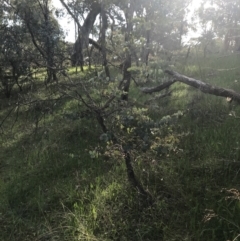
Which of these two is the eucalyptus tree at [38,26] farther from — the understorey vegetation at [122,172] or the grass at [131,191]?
the grass at [131,191]

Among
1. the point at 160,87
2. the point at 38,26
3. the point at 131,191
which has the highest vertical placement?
the point at 38,26

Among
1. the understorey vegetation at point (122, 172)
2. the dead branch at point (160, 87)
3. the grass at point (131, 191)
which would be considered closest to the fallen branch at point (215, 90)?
the understorey vegetation at point (122, 172)

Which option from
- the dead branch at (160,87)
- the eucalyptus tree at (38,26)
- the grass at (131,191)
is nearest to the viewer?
the grass at (131,191)

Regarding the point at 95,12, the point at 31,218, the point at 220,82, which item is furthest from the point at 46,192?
the point at 95,12

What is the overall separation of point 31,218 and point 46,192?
0.71 metres

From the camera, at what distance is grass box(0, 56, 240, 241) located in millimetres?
3465

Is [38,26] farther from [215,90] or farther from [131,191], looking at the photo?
[131,191]

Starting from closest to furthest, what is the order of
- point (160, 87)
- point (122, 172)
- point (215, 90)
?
point (122, 172), point (215, 90), point (160, 87)

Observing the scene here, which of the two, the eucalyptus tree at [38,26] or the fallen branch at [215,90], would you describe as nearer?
the fallen branch at [215,90]

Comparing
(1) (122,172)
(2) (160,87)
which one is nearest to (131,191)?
(1) (122,172)

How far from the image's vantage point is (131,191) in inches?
161

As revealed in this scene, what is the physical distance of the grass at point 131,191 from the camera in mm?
3465

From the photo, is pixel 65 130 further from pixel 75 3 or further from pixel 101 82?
pixel 75 3

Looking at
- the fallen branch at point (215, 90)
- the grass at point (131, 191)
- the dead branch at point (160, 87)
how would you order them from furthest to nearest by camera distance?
the dead branch at point (160, 87), the fallen branch at point (215, 90), the grass at point (131, 191)
